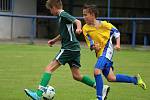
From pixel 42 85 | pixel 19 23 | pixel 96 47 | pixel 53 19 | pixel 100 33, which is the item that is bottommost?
pixel 19 23

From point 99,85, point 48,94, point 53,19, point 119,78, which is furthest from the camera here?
point 53,19

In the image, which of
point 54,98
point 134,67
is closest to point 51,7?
point 54,98

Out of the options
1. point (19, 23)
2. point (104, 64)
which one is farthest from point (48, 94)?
point (19, 23)

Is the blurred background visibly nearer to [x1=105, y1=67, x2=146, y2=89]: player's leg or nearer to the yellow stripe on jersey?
[x1=105, y1=67, x2=146, y2=89]: player's leg

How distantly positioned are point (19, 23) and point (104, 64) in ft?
62.0

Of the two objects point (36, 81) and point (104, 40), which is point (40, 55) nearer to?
point (36, 81)

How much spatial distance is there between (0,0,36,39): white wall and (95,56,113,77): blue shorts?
1741 cm

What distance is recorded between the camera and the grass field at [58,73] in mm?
9602

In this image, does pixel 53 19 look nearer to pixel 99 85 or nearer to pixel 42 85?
pixel 42 85

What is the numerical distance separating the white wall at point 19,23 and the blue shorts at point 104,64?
57.1ft

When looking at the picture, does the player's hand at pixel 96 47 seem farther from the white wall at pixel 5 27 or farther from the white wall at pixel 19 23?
the white wall at pixel 5 27

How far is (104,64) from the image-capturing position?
8383 millimetres

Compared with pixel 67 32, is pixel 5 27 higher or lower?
lower

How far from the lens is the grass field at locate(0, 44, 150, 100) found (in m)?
9.60
